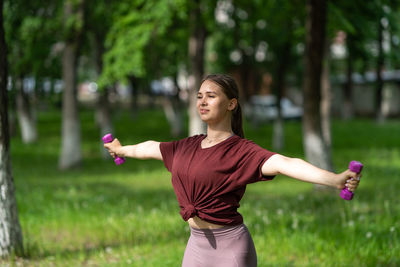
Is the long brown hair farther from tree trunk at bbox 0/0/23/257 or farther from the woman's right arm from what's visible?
tree trunk at bbox 0/0/23/257

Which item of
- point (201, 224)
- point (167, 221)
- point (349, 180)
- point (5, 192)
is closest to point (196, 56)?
point (167, 221)

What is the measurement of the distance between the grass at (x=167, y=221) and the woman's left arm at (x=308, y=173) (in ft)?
8.42

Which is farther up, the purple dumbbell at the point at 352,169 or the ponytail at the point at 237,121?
the ponytail at the point at 237,121

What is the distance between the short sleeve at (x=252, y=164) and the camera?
2600 millimetres

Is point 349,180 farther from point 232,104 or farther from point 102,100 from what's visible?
point 102,100

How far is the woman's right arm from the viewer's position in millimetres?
3068

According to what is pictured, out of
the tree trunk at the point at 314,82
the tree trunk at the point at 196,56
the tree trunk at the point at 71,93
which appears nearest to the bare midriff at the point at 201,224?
the tree trunk at the point at 314,82

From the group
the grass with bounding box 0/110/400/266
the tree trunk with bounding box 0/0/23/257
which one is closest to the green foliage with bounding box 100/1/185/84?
the grass with bounding box 0/110/400/266

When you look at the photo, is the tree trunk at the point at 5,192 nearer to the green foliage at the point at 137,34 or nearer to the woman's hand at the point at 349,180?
the woman's hand at the point at 349,180

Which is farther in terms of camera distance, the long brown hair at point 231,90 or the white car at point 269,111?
the white car at point 269,111

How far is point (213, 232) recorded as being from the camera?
2771mm

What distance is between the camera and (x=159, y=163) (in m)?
16.4

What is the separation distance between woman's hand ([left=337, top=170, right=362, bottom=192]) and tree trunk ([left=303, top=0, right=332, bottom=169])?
7.27m

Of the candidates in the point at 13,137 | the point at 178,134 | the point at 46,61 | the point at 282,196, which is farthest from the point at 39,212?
the point at 13,137
